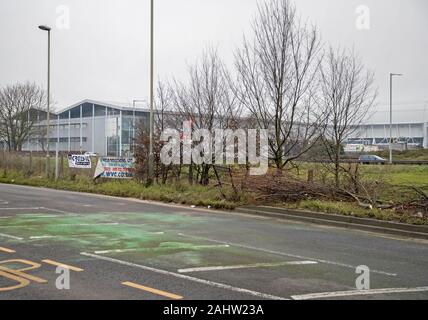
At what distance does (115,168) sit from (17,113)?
34376 mm

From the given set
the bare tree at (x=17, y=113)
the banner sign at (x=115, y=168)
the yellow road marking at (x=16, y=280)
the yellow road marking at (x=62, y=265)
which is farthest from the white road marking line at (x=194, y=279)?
the bare tree at (x=17, y=113)

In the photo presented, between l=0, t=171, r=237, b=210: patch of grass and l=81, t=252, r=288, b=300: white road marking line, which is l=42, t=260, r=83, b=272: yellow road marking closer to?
l=81, t=252, r=288, b=300: white road marking line

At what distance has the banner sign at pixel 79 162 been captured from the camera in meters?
25.6

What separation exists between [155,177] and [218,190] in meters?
5.13

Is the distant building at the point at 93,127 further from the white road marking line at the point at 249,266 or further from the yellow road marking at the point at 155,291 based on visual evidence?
the yellow road marking at the point at 155,291

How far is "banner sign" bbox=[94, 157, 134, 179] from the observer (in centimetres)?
2300

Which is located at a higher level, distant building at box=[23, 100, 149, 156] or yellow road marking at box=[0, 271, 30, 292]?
distant building at box=[23, 100, 149, 156]

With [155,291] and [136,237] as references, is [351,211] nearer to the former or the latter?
[136,237]

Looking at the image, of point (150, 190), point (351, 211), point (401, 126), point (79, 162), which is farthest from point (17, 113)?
point (401, 126)

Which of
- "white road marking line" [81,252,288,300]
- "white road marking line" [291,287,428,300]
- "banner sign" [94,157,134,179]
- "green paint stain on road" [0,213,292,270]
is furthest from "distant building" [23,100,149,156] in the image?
"white road marking line" [291,287,428,300]

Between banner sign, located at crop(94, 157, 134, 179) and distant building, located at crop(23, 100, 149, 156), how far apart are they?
6020 centimetres

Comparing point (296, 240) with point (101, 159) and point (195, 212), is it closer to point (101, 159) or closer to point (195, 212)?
point (195, 212)
